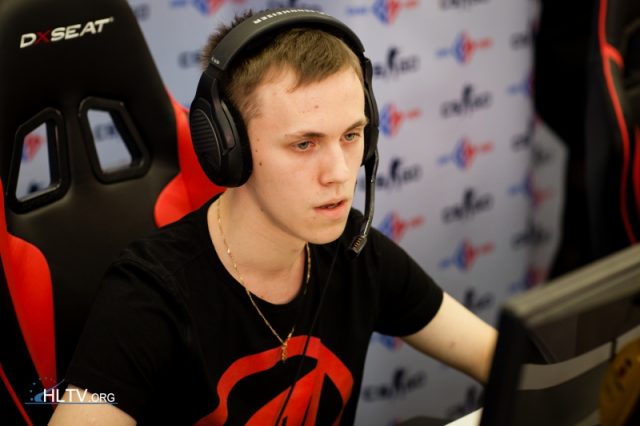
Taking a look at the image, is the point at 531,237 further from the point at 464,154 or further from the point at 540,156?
the point at 464,154

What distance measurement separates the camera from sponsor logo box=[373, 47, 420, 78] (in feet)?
6.44

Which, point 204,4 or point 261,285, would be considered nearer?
point 261,285

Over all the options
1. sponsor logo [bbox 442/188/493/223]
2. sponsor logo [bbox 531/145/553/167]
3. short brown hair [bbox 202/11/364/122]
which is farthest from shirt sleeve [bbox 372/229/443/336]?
sponsor logo [bbox 531/145/553/167]

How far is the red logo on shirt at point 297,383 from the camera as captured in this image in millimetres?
1040

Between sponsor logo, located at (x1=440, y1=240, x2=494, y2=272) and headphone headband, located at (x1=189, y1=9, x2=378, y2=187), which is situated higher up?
headphone headband, located at (x1=189, y1=9, x2=378, y2=187)

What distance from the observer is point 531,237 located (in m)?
2.60

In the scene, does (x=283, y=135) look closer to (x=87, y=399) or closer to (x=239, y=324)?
(x=239, y=324)

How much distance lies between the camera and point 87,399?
0.91 meters

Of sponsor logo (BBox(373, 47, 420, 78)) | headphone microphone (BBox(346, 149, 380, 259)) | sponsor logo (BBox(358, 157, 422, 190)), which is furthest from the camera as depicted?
sponsor logo (BBox(358, 157, 422, 190))

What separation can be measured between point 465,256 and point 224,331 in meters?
1.46

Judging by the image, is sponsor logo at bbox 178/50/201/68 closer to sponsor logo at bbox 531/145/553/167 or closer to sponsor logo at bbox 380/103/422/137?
sponsor logo at bbox 380/103/422/137

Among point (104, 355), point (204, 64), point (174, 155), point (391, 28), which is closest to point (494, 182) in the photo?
point (391, 28)

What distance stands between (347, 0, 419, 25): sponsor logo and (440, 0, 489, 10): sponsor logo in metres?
0.11

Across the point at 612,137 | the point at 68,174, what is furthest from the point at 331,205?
the point at 612,137
